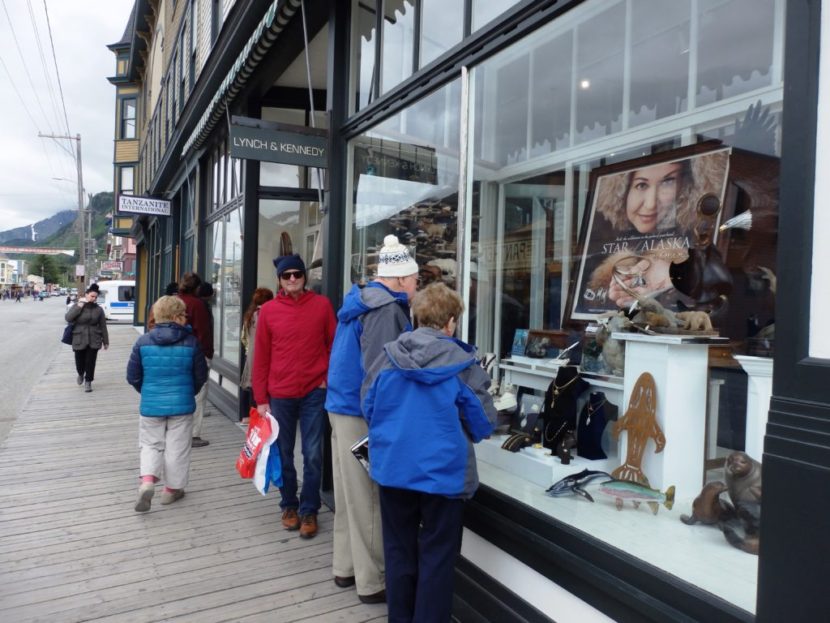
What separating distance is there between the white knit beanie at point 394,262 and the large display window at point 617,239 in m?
0.62

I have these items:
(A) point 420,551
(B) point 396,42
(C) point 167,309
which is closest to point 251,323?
(C) point 167,309

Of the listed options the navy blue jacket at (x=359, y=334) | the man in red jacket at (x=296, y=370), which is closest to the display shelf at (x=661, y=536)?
the navy blue jacket at (x=359, y=334)

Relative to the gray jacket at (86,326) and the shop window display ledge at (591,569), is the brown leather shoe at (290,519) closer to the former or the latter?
the shop window display ledge at (591,569)

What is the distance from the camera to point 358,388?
10.7ft

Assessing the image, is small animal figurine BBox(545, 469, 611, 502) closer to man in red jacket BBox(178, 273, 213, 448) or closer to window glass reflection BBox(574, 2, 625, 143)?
window glass reflection BBox(574, 2, 625, 143)

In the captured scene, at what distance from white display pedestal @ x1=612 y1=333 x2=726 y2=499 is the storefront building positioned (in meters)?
0.01

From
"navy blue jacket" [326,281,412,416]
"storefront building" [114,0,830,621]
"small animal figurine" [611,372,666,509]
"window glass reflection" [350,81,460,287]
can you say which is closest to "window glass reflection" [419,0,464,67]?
"storefront building" [114,0,830,621]

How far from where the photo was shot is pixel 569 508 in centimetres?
283

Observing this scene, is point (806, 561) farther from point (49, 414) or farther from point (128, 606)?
point (49, 414)

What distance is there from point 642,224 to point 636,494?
193 cm

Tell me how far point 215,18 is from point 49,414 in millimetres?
6229

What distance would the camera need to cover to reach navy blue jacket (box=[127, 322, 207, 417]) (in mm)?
4582

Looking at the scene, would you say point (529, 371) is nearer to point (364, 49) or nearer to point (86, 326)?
point (364, 49)

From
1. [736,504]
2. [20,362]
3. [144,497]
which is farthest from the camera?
[20,362]
